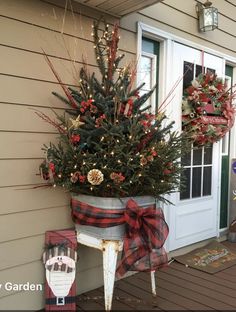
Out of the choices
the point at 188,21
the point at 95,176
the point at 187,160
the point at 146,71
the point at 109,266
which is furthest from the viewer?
the point at 187,160

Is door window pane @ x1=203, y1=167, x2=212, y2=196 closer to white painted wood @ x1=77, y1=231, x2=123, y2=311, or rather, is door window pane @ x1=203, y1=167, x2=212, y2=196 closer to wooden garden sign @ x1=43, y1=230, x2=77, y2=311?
white painted wood @ x1=77, y1=231, x2=123, y2=311

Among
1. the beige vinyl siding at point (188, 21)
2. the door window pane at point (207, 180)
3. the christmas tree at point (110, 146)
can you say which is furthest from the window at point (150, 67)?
the door window pane at point (207, 180)

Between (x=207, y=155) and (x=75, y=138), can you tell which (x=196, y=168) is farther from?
(x=75, y=138)

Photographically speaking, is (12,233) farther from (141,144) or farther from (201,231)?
(201,231)

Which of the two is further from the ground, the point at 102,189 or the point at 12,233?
the point at 102,189

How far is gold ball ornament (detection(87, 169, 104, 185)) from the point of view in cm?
207

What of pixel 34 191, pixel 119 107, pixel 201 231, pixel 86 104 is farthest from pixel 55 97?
pixel 201 231

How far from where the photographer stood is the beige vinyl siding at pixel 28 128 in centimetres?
216

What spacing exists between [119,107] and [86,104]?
0.69 feet

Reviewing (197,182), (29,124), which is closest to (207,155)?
(197,182)

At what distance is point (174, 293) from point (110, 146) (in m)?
1.29

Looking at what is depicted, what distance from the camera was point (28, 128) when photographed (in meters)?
2.26

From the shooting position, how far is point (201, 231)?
144 inches

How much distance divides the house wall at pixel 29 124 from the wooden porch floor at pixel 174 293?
27cm
